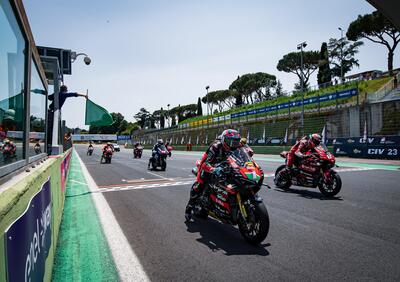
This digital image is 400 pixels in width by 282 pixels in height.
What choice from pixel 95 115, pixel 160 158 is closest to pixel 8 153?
pixel 95 115

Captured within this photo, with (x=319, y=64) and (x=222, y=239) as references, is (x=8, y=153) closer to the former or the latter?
(x=222, y=239)

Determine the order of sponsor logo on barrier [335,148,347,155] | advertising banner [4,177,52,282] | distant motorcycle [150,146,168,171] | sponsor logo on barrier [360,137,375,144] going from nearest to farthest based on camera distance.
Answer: advertising banner [4,177,52,282]
distant motorcycle [150,146,168,171]
sponsor logo on barrier [360,137,375,144]
sponsor logo on barrier [335,148,347,155]

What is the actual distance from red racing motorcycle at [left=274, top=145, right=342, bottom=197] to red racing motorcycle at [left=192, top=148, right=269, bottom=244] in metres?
3.96

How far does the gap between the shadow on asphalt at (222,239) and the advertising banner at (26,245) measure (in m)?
2.29

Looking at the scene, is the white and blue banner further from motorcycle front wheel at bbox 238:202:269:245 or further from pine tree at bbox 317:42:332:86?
motorcycle front wheel at bbox 238:202:269:245

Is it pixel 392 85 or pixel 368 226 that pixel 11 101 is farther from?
pixel 392 85

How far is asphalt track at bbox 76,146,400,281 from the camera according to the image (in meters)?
3.23

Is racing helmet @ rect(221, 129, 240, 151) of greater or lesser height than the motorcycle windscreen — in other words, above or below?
above

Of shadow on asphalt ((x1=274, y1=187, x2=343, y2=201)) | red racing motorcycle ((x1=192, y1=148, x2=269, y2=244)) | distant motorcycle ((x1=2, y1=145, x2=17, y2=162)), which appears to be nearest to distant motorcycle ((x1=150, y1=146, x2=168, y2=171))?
shadow on asphalt ((x1=274, y1=187, x2=343, y2=201))

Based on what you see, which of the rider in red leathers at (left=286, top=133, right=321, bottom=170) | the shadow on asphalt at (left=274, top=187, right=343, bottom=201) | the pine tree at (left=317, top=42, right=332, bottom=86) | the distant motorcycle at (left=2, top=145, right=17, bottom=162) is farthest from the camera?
the pine tree at (left=317, top=42, right=332, bottom=86)

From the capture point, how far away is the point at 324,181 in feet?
25.4

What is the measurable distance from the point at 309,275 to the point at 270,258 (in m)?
0.57

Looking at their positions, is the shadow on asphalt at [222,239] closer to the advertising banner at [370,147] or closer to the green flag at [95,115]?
the green flag at [95,115]

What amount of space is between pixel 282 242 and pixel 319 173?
13.7ft
